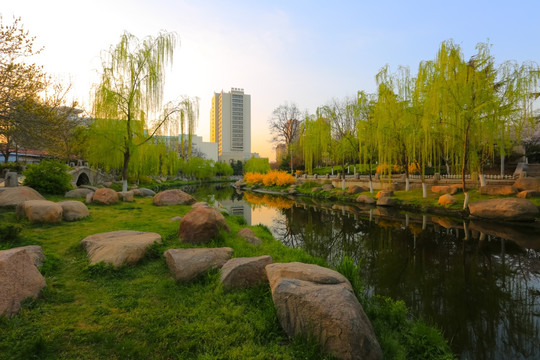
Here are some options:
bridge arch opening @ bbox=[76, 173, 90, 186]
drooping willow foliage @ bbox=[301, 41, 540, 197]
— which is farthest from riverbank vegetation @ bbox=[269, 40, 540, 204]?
bridge arch opening @ bbox=[76, 173, 90, 186]

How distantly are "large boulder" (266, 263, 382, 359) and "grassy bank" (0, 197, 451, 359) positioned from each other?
0.17 m

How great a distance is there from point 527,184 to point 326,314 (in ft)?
56.2

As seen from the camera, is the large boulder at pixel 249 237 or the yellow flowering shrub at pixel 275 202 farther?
the yellow flowering shrub at pixel 275 202

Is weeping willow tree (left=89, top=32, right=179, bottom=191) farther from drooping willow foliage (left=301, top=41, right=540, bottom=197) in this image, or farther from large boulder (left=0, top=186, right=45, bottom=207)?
drooping willow foliage (left=301, top=41, right=540, bottom=197)

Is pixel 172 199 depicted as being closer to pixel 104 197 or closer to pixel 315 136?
pixel 104 197

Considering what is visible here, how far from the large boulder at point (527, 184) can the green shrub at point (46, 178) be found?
24098 millimetres

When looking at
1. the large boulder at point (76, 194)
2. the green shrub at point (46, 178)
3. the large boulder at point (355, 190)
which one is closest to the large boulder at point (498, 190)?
the large boulder at point (355, 190)

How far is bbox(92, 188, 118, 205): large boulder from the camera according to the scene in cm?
1194

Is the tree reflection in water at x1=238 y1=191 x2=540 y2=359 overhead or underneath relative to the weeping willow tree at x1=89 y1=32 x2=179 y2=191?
underneath

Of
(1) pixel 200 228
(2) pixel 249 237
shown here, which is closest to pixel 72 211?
(1) pixel 200 228

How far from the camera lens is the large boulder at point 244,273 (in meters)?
4.20

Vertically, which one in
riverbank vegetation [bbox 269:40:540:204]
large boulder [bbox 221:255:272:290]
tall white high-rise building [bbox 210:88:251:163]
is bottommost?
large boulder [bbox 221:255:272:290]

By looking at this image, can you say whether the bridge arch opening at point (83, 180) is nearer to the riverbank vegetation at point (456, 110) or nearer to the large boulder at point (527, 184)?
the riverbank vegetation at point (456, 110)

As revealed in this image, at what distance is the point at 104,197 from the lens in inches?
Answer: 476
